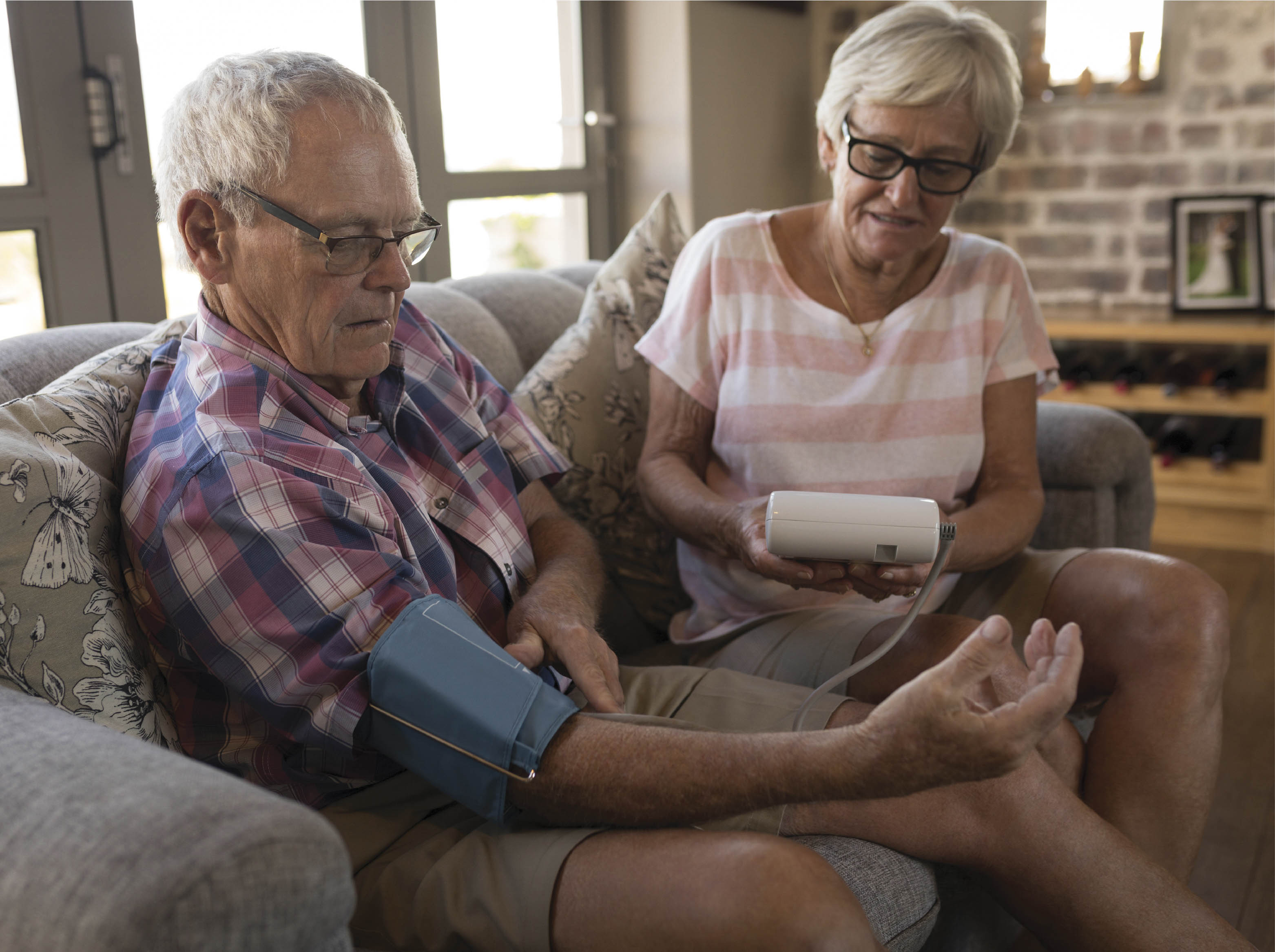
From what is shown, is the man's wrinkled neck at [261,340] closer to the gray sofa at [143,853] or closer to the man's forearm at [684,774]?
the gray sofa at [143,853]

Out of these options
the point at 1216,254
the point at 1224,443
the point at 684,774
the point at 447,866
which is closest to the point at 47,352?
the point at 447,866

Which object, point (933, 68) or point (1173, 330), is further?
point (1173, 330)

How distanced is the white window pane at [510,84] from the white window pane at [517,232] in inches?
4.2

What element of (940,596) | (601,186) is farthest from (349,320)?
(601,186)

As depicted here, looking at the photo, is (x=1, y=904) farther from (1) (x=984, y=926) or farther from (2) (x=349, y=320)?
(1) (x=984, y=926)

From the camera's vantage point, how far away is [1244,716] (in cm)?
220

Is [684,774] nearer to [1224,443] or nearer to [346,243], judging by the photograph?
[346,243]

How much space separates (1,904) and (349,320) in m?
0.57

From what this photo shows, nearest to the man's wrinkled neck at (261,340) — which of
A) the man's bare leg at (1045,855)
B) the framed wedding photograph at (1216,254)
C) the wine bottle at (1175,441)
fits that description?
the man's bare leg at (1045,855)

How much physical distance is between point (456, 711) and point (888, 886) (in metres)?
0.45

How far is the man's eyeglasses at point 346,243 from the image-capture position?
0.93 meters

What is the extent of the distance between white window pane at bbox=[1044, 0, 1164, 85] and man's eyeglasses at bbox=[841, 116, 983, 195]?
2.52m

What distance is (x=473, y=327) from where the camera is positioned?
1654mm

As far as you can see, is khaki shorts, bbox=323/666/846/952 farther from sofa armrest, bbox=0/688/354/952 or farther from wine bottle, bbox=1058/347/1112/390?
wine bottle, bbox=1058/347/1112/390
